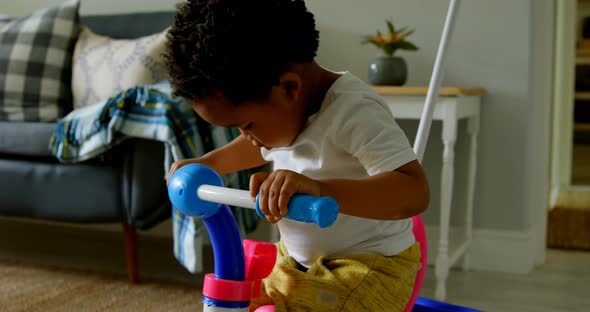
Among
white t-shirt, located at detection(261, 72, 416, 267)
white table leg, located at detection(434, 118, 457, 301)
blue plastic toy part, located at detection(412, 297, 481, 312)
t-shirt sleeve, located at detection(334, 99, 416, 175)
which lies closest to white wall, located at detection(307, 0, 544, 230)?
white table leg, located at detection(434, 118, 457, 301)

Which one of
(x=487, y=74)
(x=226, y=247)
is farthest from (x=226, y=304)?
(x=487, y=74)

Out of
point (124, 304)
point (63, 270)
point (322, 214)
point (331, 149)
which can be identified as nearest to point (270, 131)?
point (331, 149)

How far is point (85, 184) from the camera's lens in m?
1.84

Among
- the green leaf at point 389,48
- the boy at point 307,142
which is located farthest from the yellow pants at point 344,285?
the green leaf at point 389,48

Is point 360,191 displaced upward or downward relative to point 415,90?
upward

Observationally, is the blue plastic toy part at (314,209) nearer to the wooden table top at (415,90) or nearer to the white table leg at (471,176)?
the wooden table top at (415,90)

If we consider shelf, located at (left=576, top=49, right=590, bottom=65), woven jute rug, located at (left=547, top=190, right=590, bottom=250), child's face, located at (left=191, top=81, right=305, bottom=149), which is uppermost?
child's face, located at (left=191, top=81, right=305, bottom=149)

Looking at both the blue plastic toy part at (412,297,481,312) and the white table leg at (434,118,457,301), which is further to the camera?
the white table leg at (434,118,457,301)

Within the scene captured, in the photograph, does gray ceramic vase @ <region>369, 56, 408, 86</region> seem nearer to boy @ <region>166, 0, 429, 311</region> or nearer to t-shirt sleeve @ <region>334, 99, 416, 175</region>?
boy @ <region>166, 0, 429, 311</region>

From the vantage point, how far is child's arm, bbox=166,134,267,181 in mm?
939

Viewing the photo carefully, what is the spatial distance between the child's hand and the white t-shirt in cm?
14

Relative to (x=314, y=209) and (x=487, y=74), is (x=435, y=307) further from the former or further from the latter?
(x=487, y=74)

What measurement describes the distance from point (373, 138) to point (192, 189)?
21 cm

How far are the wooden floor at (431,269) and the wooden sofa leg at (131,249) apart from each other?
0.07m
